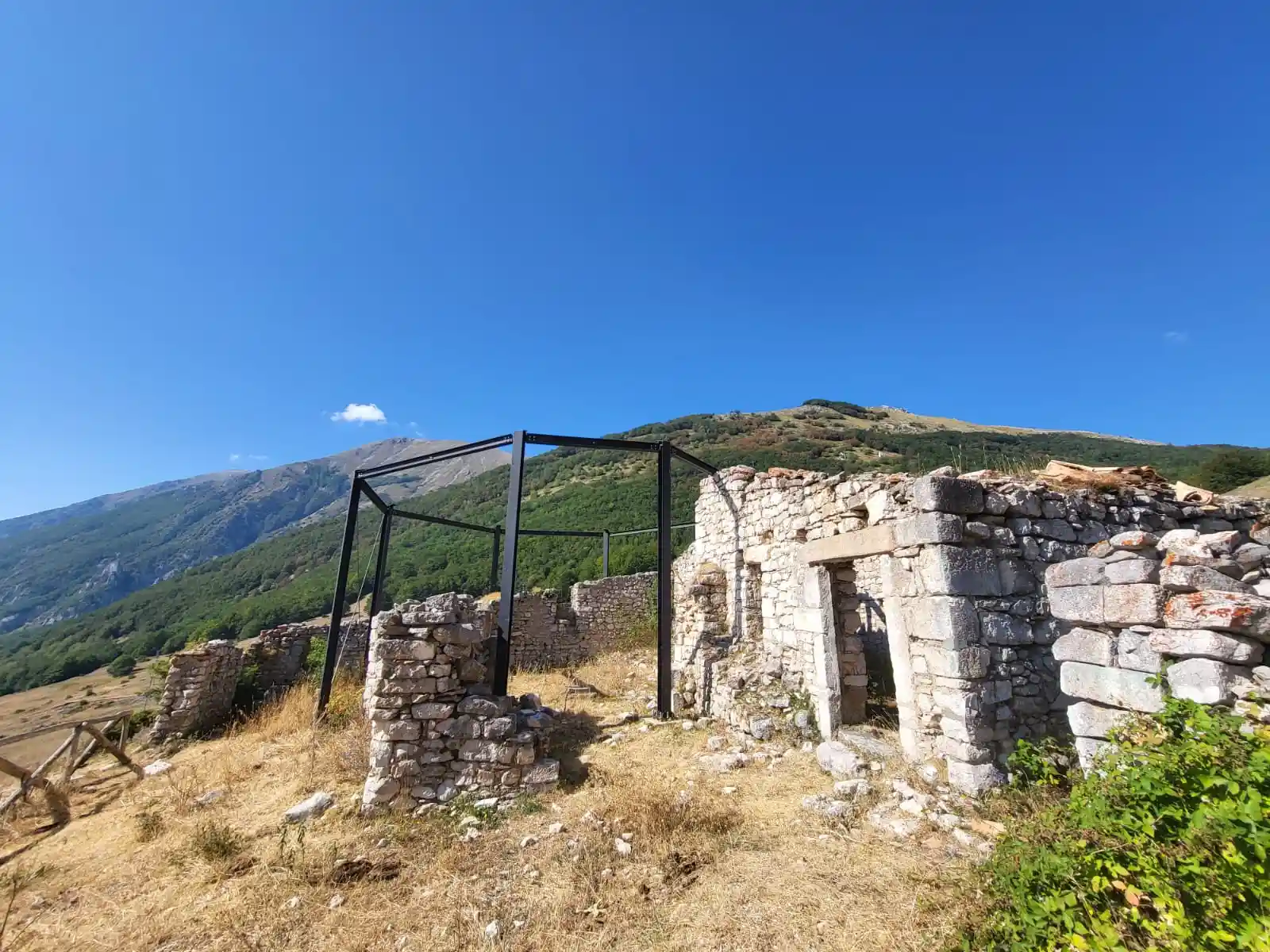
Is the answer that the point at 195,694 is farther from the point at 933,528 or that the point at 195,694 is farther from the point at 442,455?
the point at 933,528

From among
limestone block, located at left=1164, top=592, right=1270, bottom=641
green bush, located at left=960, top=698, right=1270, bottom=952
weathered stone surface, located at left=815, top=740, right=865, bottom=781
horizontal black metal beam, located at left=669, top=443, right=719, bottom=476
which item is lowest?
weathered stone surface, located at left=815, top=740, right=865, bottom=781

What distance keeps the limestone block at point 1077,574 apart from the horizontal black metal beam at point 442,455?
6.74 metres

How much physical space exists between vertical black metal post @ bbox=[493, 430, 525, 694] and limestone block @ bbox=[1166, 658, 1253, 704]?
5878mm

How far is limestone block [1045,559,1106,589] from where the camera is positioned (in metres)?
3.61

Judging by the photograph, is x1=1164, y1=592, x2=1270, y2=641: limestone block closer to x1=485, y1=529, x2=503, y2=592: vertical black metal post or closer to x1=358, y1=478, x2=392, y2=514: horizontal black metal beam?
x1=358, y1=478, x2=392, y2=514: horizontal black metal beam

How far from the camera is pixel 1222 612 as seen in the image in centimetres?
286

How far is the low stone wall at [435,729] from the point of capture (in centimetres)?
551

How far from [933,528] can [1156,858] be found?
3.01 metres

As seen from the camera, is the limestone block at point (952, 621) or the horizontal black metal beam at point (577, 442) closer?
the limestone block at point (952, 621)

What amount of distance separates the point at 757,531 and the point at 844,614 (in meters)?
2.58

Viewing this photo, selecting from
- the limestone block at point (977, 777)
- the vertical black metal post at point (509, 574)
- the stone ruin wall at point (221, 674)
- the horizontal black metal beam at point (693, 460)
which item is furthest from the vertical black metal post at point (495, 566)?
the limestone block at point (977, 777)

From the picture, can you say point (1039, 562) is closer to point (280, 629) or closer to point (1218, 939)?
point (1218, 939)

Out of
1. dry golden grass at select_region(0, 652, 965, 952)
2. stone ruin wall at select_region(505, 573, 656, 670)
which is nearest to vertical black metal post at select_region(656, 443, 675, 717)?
dry golden grass at select_region(0, 652, 965, 952)

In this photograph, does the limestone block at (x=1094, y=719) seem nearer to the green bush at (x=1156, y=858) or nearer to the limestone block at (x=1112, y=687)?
the limestone block at (x=1112, y=687)
